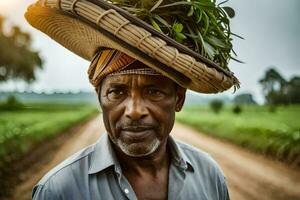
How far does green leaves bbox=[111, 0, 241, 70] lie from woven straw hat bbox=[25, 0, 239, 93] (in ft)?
0.40

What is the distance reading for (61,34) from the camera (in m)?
1.92

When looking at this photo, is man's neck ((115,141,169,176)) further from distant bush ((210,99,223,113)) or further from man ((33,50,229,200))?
distant bush ((210,99,223,113))

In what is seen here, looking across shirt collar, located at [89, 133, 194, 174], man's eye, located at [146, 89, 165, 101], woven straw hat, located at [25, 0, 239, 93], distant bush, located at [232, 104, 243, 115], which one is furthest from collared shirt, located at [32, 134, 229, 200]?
distant bush, located at [232, 104, 243, 115]

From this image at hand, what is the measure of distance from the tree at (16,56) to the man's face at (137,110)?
24848mm

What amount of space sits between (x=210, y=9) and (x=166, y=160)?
75 centimetres

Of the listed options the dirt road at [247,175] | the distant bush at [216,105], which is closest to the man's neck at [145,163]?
the dirt road at [247,175]

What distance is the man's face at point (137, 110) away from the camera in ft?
5.76

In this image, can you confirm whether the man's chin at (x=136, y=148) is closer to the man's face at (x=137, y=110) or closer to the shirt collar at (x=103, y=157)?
the man's face at (x=137, y=110)

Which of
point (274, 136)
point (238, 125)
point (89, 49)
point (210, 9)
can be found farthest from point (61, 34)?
point (238, 125)

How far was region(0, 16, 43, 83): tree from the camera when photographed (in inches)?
1081

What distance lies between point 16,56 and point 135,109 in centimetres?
2867

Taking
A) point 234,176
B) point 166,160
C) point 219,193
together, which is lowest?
point 234,176

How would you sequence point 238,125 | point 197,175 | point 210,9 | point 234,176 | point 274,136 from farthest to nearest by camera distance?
point 238,125, point 274,136, point 234,176, point 197,175, point 210,9

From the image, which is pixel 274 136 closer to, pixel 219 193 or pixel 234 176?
pixel 234 176
